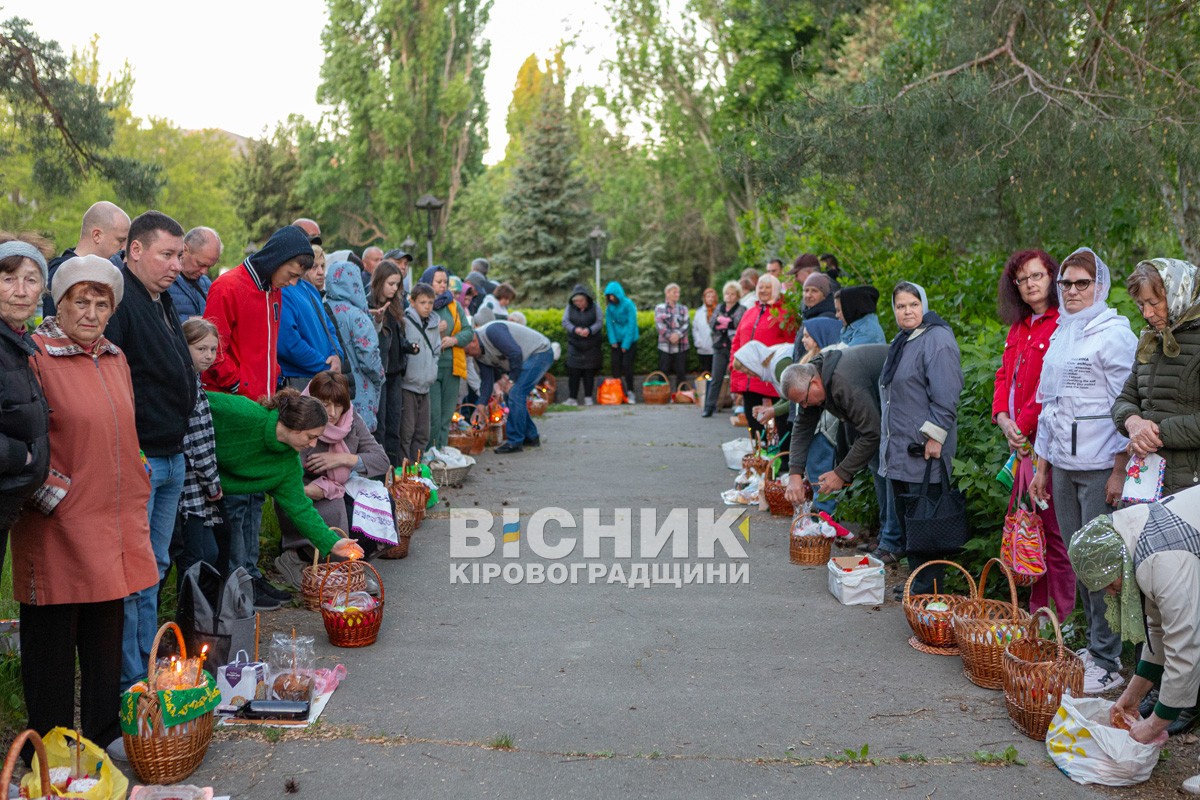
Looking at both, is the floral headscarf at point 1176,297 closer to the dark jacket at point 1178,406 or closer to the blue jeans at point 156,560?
the dark jacket at point 1178,406

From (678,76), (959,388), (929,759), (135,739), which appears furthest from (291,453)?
(678,76)

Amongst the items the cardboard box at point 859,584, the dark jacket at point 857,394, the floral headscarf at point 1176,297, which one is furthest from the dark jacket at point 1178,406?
the dark jacket at point 857,394

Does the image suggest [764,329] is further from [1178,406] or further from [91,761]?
[91,761]

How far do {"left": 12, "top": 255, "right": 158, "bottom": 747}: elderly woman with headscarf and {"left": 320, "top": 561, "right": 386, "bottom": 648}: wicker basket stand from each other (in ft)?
4.86

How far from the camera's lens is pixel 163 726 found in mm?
3826

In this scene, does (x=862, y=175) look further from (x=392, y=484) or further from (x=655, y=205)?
(x=655, y=205)

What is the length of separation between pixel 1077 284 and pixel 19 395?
4527mm

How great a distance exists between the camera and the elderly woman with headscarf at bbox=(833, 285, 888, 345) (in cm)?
791

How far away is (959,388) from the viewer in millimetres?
6277

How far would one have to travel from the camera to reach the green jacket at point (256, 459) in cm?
545

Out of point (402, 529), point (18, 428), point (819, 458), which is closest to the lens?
point (18, 428)

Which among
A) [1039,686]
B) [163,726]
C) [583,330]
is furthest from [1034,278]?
[583,330]

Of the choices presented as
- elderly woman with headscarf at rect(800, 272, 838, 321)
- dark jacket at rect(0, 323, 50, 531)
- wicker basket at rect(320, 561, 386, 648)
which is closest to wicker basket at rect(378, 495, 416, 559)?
wicker basket at rect(320, 561, 386, 648)

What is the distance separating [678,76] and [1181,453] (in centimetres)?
2922
